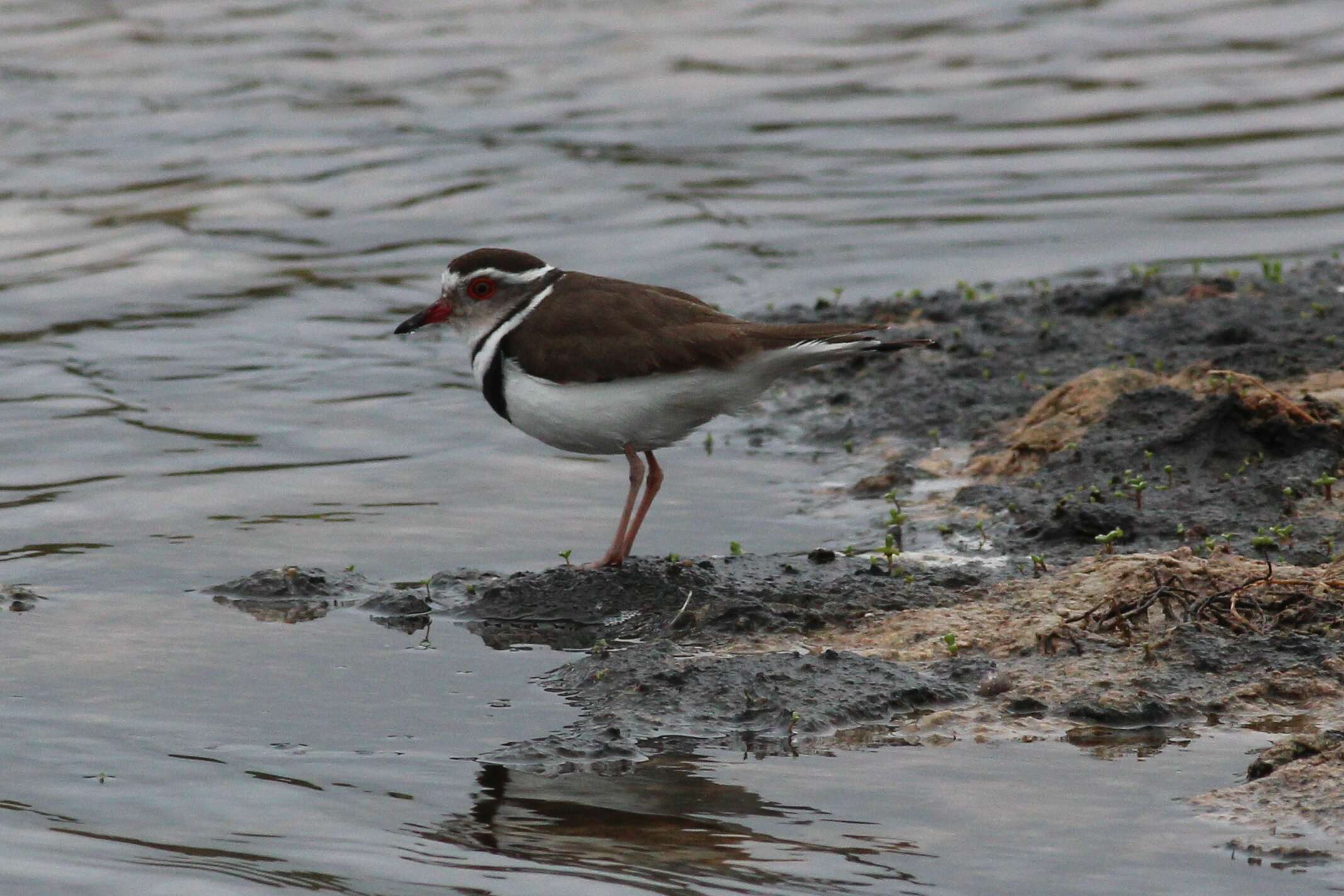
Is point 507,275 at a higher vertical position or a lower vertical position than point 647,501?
higher

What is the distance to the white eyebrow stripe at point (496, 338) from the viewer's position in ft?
27.5

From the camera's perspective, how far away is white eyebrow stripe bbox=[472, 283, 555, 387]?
8.39 metres

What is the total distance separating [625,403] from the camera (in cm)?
805

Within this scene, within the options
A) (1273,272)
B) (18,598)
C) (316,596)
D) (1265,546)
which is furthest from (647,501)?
(1273,272)

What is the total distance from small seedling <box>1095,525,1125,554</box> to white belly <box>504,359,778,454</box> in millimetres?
1605

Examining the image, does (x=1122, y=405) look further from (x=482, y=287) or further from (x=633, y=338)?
(x=482, y=287)

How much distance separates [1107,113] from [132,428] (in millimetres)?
11562

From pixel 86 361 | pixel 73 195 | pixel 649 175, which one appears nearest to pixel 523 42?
pixel 649 175

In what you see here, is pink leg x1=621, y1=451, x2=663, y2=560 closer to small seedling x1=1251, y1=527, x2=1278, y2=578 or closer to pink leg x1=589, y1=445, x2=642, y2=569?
pink leg x1=589, y1=445, x2=642, y2=569

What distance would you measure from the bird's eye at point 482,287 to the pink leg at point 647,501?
3.54 feet

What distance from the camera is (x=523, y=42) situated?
72.8ft

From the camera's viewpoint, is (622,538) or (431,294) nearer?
(622,538)

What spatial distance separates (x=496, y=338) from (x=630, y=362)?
812 millimetres

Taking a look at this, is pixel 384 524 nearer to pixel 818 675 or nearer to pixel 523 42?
pixel 818 675
